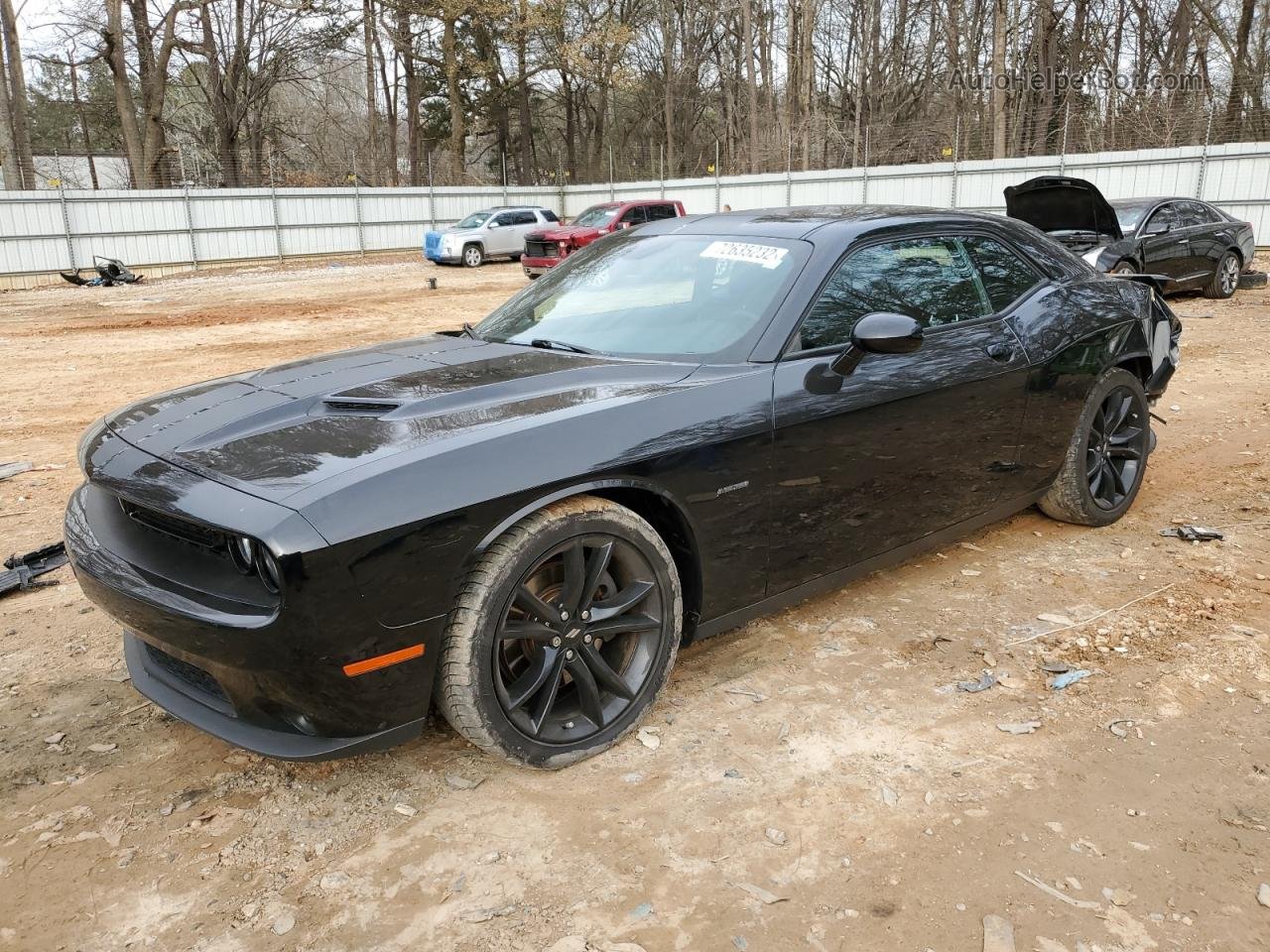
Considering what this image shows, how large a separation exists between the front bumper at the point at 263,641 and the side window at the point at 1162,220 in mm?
12419

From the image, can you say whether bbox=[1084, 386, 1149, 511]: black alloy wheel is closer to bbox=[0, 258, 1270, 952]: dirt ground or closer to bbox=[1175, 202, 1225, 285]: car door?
bbox=[0, 258, 1270, 952]: dirt ground

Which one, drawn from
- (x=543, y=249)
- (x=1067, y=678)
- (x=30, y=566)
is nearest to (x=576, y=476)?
(x=1067, y=678)

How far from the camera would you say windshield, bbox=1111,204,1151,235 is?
11.9 meters

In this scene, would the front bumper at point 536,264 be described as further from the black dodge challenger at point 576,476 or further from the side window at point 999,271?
the side window at point 999,271

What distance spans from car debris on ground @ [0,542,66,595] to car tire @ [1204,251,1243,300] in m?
14.6

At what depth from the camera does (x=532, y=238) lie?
2091 centimetres

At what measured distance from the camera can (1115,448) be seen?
4590 mm

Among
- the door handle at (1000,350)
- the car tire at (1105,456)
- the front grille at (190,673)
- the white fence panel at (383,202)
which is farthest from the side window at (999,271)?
the white fence panel at (383,202)

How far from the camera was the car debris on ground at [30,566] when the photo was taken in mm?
4062

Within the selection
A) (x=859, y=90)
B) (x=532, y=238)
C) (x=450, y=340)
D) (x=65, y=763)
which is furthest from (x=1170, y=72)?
(x=65, y=763)

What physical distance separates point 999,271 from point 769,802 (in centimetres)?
263

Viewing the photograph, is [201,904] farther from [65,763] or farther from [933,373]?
[933,373]

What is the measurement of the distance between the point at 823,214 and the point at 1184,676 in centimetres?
215

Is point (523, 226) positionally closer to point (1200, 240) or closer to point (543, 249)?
point (543, 249)
